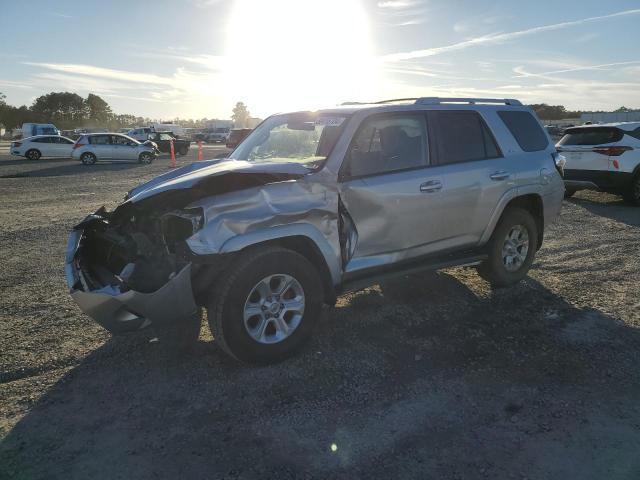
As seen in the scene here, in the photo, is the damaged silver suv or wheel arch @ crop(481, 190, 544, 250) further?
wheel arch @ crop(481, 190, 544, 250)

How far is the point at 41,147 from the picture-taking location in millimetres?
25609

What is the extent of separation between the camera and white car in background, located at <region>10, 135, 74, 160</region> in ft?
83.0

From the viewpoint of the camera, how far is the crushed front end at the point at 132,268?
10.2ft

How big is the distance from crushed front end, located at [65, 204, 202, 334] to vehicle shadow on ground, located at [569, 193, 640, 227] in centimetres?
833

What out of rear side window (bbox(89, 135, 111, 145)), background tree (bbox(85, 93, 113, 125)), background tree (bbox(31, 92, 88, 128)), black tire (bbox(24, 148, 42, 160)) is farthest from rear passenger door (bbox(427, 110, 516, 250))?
background tree (bbox(85, 93, 113, 125))

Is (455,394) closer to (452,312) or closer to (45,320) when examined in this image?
(452,312)

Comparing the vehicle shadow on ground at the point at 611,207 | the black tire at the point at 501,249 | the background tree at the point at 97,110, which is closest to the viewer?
the black tire at the point at 501,249

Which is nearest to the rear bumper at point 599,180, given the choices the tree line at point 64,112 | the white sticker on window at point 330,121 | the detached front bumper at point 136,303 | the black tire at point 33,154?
the white sticker on window at point 330,121

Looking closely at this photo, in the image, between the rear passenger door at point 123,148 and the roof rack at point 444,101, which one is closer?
the roof rack at point 444,101

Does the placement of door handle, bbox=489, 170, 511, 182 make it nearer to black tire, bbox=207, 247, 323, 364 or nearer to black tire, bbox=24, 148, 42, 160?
black tire, bbox=207, 247, 323, 364

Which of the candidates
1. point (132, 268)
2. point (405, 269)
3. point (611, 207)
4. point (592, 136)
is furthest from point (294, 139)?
point (611, 207)

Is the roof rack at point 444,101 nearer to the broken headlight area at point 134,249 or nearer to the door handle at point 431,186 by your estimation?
the door handle at point 431,186

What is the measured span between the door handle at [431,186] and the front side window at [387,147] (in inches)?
7.4

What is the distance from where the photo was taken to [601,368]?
3.56 m
